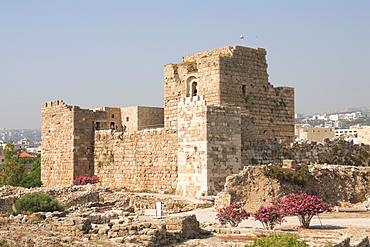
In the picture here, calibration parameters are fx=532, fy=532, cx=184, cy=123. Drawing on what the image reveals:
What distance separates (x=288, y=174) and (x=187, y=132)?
14.7ft

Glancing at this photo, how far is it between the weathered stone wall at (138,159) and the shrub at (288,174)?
15.2 ft

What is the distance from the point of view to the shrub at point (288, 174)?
2066 cm

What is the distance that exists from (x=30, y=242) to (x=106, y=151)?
1391 centimetres

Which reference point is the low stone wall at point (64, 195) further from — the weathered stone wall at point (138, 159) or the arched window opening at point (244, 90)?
the arched window opening at point (244, 90)

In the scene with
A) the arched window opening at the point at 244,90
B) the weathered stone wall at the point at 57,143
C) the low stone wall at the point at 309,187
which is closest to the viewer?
the low stone wall at the point at 309,187

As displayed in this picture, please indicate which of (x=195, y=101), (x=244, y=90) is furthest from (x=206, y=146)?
(x=244, y=90)

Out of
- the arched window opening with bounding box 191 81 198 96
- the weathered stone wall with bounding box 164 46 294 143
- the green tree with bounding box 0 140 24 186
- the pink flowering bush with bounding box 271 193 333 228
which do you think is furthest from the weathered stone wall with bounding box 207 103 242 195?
the green tree with bounding box 0 140 24 186

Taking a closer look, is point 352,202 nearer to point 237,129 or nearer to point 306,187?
point 306,187

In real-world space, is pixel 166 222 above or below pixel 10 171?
below

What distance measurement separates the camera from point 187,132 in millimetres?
22297

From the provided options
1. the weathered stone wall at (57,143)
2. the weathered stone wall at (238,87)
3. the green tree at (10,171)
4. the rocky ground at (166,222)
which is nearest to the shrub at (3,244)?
the rocky ground at (166,222)

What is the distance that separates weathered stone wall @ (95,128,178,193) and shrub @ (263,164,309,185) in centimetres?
464

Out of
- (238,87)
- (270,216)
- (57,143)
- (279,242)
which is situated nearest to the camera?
(279,242)

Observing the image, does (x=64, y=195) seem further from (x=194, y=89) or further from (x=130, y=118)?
(x=130, y=118)
